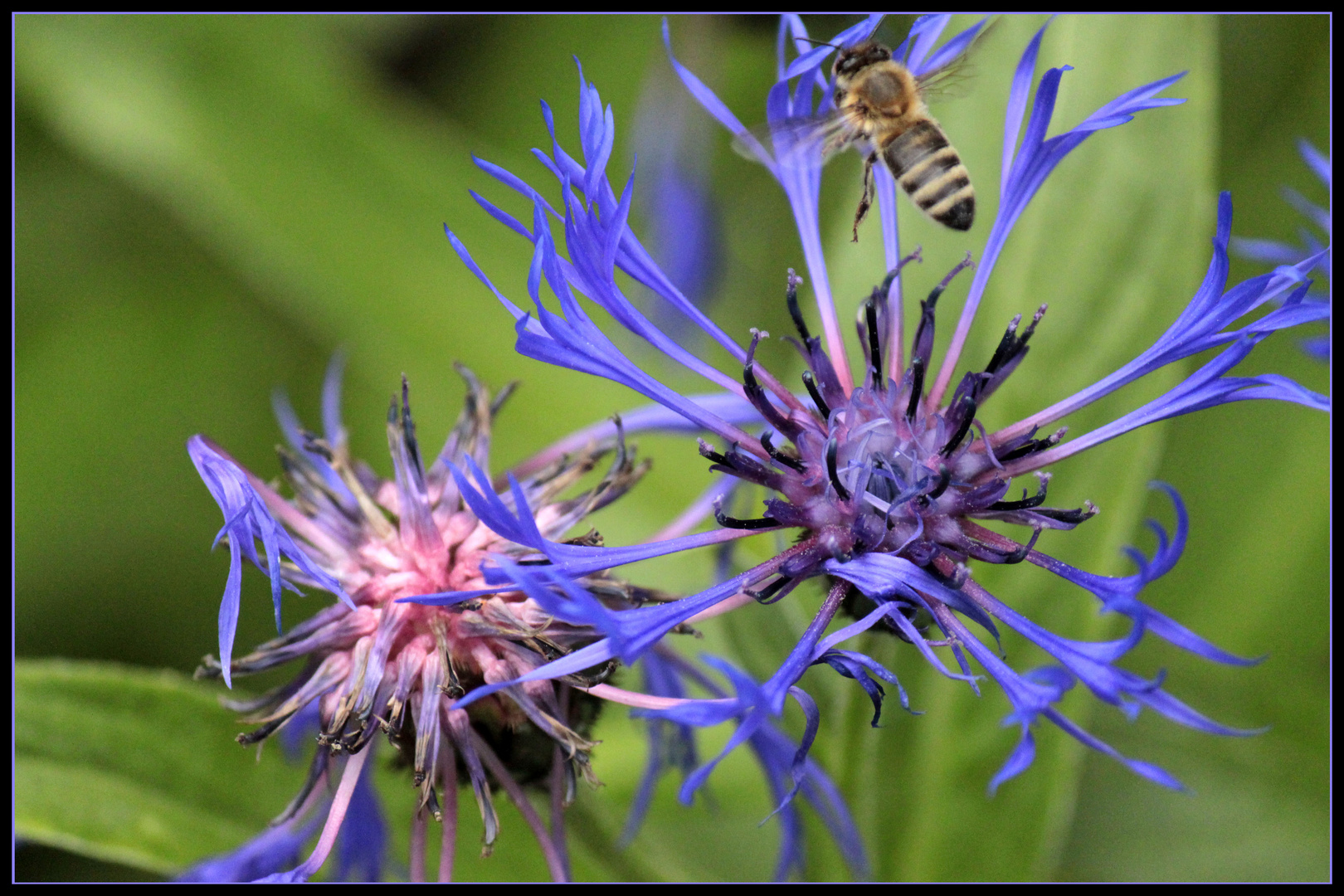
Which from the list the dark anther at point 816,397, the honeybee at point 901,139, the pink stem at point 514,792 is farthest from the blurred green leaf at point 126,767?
the honeybee at point 901,139

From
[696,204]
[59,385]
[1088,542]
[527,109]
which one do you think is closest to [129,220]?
[59,385]

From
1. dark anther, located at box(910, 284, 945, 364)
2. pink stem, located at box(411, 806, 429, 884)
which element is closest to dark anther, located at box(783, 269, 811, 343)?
dark anther, located at box(910, 284, 945, 364)

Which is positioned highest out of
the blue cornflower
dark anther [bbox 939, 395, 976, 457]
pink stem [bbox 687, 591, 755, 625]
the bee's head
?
the bee's head

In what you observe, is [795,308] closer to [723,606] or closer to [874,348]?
[874,348]

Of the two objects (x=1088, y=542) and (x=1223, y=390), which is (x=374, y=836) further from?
(x=1223, y=390)

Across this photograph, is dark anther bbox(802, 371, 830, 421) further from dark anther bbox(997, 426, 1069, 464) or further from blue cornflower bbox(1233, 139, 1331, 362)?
blue cornflower bbox(1233, 139, 1331, 362)
